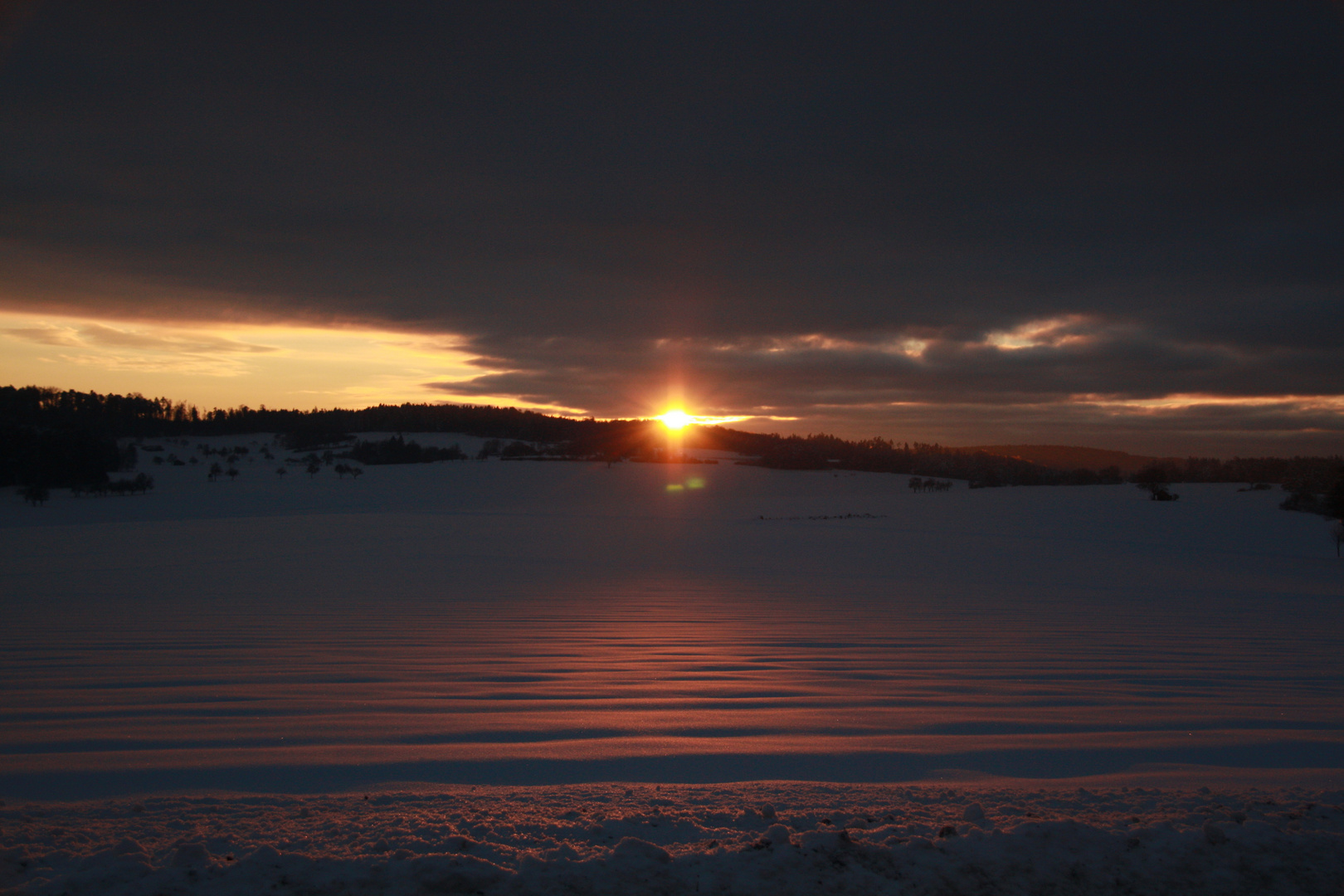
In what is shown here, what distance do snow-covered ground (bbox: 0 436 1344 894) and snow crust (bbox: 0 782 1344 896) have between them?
0.5 inches

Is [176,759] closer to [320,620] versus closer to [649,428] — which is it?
[320,620]

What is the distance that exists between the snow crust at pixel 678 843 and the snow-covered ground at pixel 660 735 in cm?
1

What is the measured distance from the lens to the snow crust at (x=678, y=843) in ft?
7.29

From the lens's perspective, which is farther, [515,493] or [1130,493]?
[515,493]

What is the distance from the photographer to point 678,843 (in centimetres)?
244

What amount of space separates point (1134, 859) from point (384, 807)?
255cm

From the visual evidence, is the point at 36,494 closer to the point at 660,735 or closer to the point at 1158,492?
the point at 660,735

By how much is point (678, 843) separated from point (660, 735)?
116 cm

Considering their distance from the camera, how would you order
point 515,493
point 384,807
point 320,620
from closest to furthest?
1. point 384,807
2. point 320,620
3. point 515,493

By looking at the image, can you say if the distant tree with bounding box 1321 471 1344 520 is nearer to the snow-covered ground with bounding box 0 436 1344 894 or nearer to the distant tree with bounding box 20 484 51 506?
the snow-covered ground with bounding box 0 436 1344 894

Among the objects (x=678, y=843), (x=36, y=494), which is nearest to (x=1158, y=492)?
(x=678, y=843)

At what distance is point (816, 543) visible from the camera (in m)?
19.5

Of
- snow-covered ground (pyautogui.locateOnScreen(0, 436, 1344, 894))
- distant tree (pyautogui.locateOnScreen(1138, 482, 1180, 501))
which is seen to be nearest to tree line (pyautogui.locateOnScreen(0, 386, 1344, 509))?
distant tree (pyautogui.locateOnScreen(1138, 482, 1180, 501))

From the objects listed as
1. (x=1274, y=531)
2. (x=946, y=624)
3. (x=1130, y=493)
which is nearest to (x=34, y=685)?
(x=946, y=624)
